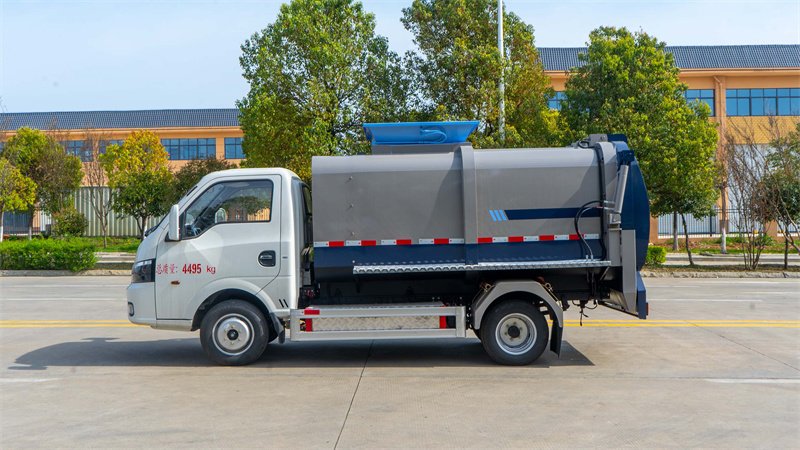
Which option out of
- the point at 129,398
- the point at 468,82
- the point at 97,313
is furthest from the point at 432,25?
the point at 129,398

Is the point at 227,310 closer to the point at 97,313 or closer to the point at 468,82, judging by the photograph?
the point at 97,313

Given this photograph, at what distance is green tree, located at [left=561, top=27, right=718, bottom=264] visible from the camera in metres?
21.8

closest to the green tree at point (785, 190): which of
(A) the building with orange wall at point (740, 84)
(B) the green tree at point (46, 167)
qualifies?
(A) the building with orange wall at point (740, 84)

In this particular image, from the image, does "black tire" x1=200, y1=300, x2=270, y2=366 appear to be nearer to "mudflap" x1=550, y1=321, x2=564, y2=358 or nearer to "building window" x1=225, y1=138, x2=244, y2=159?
"mudflap" x1=550, y1=321, x2=564, y2=358

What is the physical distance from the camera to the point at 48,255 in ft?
73.5

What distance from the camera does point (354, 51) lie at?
21.7 meters

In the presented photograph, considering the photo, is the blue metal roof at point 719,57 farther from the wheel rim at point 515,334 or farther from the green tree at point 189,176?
the wheel rim at point 515,334

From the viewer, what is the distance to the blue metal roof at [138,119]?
187ft

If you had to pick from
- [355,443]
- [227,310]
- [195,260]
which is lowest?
[355,443]

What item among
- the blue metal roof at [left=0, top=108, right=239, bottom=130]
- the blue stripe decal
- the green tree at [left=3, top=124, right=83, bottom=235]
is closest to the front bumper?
the blue stripe decal

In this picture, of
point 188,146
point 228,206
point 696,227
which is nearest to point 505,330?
point 228,206

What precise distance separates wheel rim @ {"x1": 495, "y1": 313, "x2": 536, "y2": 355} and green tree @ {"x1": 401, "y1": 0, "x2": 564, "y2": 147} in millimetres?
12490

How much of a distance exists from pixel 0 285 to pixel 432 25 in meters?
15.0

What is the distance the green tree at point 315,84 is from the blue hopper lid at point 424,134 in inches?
468
